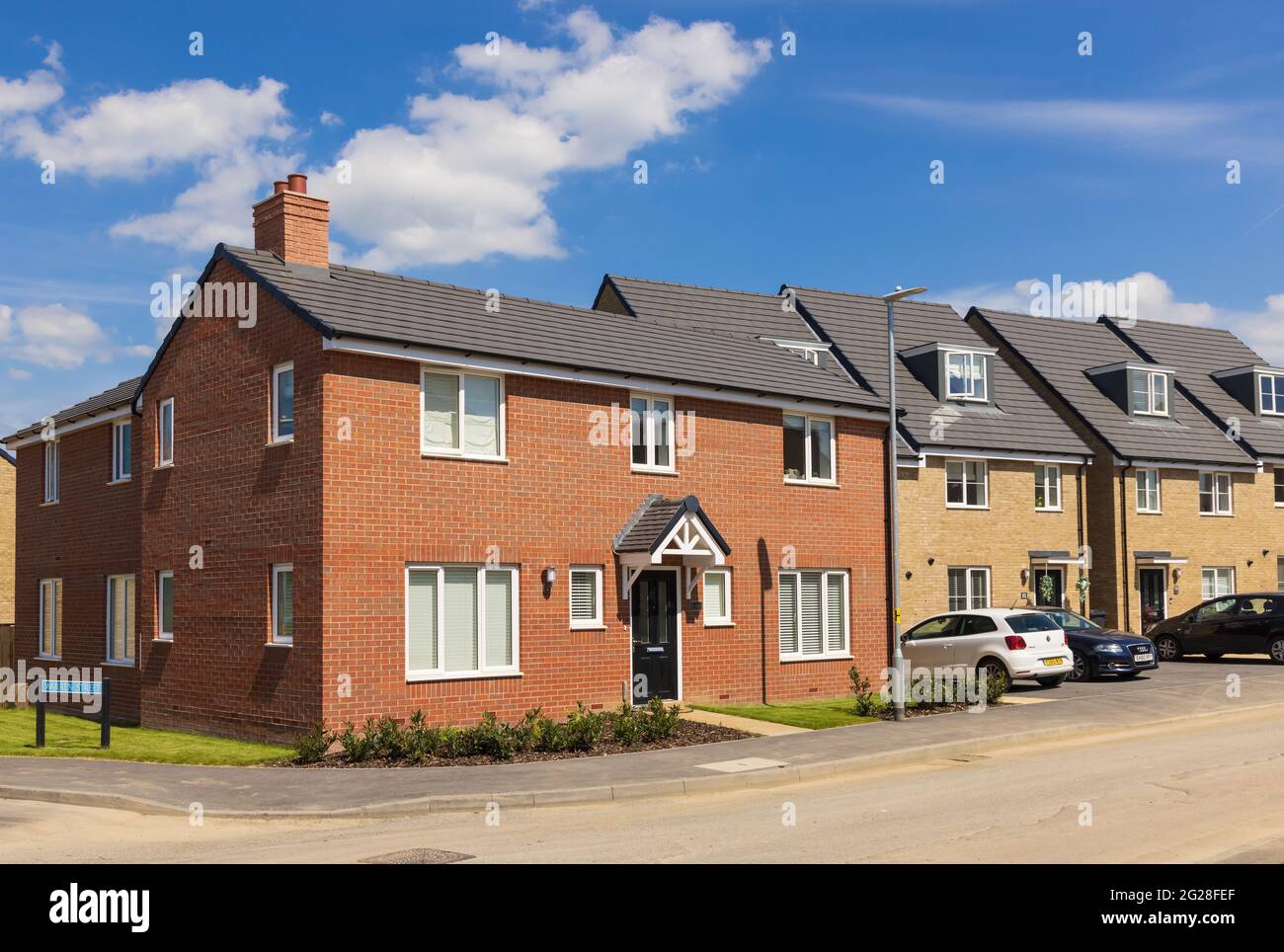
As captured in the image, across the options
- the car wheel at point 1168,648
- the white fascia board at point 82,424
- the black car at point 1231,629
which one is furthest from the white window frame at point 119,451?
the black car at point 1231,629

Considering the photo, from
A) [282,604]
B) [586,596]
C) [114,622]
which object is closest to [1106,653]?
[586,596]

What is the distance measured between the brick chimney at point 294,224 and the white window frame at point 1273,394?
3405cm

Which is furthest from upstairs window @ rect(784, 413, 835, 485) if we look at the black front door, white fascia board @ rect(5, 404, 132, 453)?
white fascia board @ rect(5, 404, 132, 453)

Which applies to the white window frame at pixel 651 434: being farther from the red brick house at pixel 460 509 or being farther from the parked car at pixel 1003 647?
the parked car at pixel 1003 647

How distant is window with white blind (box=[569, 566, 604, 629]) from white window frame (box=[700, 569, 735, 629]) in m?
2.12

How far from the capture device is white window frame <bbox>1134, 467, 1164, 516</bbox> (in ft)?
120

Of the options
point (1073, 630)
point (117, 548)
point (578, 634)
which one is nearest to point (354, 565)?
point (578, 634)

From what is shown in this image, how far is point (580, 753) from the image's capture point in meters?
16.1

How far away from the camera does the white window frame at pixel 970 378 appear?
35.7 m

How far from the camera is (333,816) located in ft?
40.4

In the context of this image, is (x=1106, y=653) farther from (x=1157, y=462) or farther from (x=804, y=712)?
(x=1157, y=462)

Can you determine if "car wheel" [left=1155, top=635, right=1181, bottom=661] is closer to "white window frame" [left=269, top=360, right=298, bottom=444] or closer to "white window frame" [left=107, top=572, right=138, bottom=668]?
"white window frame" [left=269, top=360, right=298, bottom=444]
